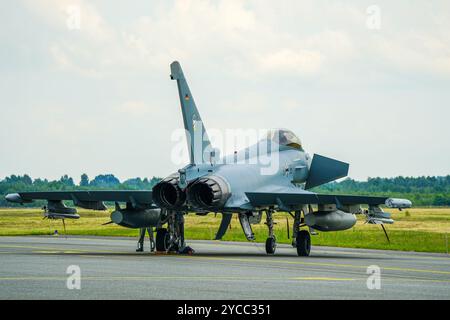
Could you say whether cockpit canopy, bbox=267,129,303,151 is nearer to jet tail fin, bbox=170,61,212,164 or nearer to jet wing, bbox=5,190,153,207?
jet tail fin, bbox=170,61,212,164

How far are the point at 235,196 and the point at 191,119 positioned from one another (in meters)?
3.32

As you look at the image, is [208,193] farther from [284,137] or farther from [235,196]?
[284,137]

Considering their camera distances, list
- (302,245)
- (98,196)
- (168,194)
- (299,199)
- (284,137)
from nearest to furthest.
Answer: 1. (168,194)
2. (299,199)
3. (302,245)
4. (98,196)
5. (284,137)

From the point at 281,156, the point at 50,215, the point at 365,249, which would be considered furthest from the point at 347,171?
the point at 50,215

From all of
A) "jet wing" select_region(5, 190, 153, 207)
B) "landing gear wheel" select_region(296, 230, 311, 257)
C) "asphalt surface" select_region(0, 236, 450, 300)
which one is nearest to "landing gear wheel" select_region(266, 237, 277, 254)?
"landing gear wheel" select_region(296, 230, 311, 257)

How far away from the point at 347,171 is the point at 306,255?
4577mm

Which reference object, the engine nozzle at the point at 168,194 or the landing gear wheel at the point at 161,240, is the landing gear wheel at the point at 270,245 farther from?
the engine nozzle at the point at 168,194

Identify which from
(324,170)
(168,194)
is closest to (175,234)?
(168,194)

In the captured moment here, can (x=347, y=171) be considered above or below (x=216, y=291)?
above

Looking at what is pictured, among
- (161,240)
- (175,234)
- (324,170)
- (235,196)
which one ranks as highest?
(324,170)

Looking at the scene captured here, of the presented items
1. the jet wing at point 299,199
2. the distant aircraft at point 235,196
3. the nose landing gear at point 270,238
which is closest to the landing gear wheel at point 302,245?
the distant aircraft at point 235,196

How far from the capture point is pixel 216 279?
21344 mm
